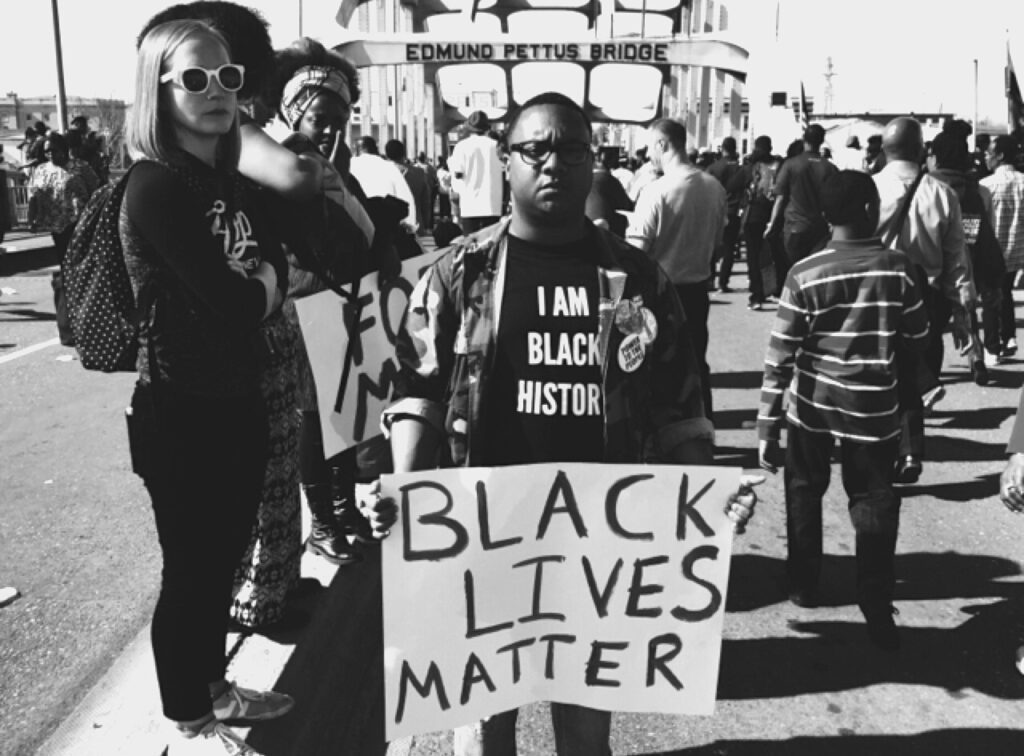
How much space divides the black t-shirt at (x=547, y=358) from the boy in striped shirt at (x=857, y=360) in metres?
1.63

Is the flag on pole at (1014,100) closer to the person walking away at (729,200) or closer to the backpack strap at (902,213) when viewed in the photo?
the person walking away at (729,200)

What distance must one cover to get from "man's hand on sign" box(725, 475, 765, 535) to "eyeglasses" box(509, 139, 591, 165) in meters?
0.85

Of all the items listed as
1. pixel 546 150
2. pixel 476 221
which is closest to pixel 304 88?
pixel 546 150

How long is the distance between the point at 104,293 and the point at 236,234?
0.35 m

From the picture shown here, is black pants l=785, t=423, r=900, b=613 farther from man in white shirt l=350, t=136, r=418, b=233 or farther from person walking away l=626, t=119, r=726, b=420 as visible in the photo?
man in white shirt l=350, t=136, r=418, b=233

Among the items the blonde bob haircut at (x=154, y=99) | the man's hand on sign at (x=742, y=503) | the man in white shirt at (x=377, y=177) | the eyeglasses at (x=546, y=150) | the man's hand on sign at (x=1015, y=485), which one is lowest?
the man's hand on sign at (x=1015, y=485)

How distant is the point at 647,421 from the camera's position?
253cm

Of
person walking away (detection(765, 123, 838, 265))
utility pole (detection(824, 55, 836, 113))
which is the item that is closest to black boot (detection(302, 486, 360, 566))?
person walking away (detection(765, 123, 838, 265))

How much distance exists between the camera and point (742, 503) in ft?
7.75

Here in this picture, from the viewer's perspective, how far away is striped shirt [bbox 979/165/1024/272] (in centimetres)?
877

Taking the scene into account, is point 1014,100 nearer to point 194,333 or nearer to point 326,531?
point 326,531

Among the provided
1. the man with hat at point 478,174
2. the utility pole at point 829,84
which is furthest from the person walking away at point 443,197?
the utility pole at point 829,84

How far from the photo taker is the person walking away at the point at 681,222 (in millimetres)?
5969

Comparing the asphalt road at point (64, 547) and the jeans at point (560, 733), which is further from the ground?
the jeans at point (560, 733)
